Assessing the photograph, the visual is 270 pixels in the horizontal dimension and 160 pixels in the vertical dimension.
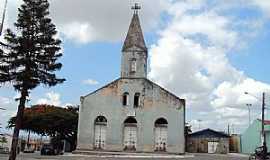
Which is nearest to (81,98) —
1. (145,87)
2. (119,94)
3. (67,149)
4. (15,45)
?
(119,94)

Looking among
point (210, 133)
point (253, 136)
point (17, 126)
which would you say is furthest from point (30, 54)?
point (253, 136)

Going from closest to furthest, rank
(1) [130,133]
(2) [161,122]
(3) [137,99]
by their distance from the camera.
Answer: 1. (1) [130,133]
2. (2) [161,122]
3. (3) [137,99]

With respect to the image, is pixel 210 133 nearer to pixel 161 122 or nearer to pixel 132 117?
pixel 161 122

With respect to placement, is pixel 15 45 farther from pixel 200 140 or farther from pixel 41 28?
pixel 200 140

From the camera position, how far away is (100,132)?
48625mm

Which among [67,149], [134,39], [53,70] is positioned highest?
[134,39]

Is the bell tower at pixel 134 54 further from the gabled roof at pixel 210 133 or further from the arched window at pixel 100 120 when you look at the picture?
the gabled roof at pixel 210 133

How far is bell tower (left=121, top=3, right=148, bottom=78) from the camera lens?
50.0 m

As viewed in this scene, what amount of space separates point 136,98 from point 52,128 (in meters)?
21.3

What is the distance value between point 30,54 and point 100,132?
67.4ft

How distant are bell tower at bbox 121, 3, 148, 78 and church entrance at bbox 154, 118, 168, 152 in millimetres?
5772

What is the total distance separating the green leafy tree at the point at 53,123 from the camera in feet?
213

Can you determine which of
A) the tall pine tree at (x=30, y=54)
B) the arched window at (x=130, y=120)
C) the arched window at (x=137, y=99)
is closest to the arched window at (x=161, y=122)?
the arched window at (x=130, y=120)

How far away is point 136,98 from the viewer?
1938 inches
